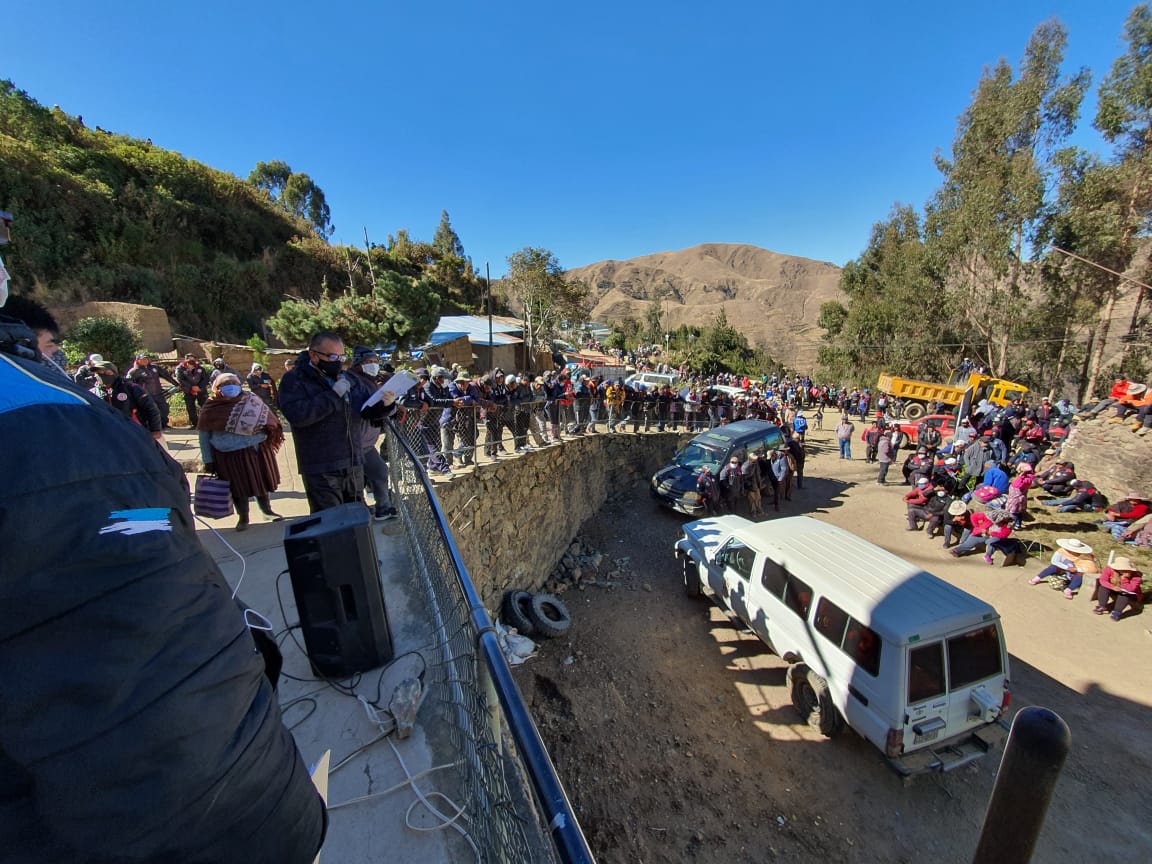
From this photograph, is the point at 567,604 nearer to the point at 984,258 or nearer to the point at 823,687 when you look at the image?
the point at 823,687

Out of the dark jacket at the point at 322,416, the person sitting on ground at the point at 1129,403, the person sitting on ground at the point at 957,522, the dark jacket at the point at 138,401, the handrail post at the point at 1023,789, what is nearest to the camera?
the handrail post at the point at 1023,789

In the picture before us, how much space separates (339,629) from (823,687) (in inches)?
230

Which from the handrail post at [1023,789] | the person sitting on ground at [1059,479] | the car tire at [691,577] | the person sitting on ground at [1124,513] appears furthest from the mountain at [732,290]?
the handrail post at [1023,789]

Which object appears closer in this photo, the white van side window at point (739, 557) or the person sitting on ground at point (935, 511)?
the white van side window at point (739, 557)

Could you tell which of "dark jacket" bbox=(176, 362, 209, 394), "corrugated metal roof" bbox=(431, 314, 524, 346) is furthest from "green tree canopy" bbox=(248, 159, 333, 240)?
"dark jacket" bbox=(176, 362, 209, 394)

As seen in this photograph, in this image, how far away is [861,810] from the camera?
17.4 feet

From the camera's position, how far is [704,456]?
1309cm

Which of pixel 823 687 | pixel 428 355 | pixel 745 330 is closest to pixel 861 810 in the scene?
pixel 823 687

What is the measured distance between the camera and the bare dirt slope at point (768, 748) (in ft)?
16.6

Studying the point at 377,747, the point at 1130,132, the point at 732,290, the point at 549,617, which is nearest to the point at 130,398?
the point at 377,747

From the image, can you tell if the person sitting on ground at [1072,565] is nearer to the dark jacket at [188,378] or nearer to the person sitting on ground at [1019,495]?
the person sitting on ground at [1019,495]

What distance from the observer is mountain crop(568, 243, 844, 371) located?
75.7 meters

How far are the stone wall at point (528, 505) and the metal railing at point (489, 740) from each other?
434cm

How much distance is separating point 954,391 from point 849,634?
81.8ft
